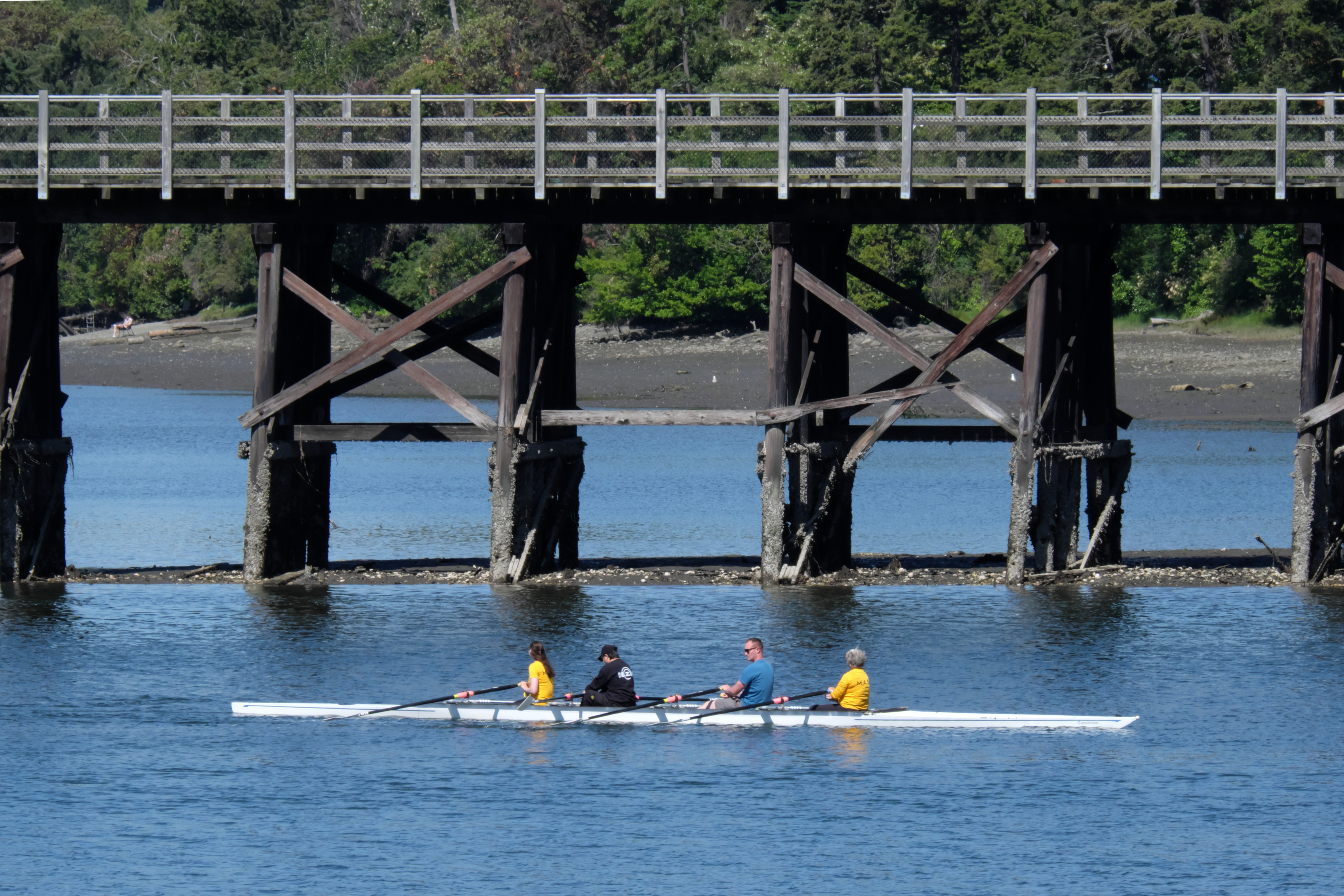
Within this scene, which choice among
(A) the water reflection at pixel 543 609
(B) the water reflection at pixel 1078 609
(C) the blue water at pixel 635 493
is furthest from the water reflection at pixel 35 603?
(B) the water reflection at pixel 1078 609

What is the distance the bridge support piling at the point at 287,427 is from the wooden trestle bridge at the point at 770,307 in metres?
0.06

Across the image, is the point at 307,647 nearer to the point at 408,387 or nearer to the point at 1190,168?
the point at 1190,168

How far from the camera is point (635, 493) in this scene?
52.6 metres

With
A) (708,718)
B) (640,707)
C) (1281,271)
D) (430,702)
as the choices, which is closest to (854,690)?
(708,718)

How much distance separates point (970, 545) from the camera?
40.7 metres

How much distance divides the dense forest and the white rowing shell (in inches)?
1917

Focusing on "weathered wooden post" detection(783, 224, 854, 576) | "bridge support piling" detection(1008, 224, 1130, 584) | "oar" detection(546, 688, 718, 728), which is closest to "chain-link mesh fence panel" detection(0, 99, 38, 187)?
"weathered wooden post" detection(783, 224, 854, 576)

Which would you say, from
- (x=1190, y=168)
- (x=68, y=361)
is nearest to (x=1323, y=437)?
(x=1190, y=168)

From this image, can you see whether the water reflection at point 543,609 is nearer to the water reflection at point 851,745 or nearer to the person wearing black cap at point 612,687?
the person wearing black cap at point 612,687

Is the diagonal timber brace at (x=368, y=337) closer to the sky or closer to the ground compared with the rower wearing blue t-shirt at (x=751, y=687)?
closer to the sky

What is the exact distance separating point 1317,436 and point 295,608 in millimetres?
16077

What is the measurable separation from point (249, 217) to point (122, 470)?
29.1 meters

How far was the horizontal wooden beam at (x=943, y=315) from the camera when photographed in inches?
1222

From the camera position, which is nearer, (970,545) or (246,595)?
(246,595)
